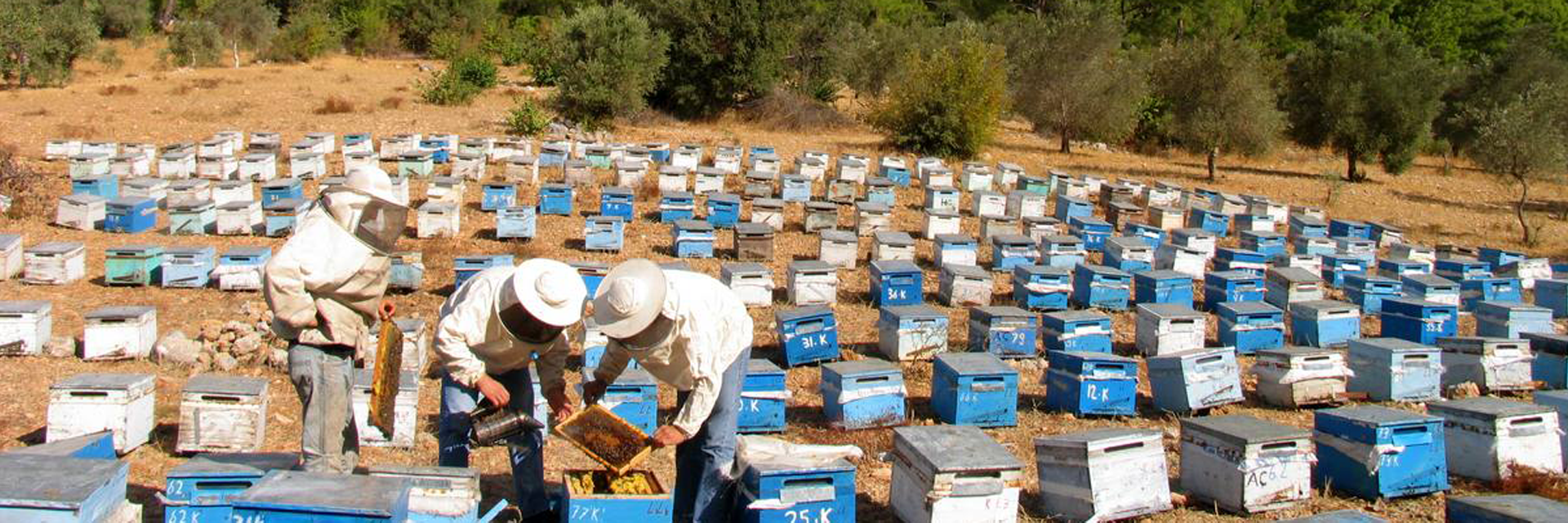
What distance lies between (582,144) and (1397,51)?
17.5 meters

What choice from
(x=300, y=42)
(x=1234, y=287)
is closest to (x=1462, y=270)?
(x=1234, y=287)

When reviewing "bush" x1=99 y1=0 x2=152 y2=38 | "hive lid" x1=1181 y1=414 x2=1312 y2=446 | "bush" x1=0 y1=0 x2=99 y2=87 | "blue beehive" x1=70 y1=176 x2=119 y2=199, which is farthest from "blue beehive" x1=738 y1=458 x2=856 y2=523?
"bush" x1=99 y1=0 x2=152 y2=38

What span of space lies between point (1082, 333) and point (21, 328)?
7.87 meters

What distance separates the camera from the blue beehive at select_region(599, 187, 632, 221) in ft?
45.1

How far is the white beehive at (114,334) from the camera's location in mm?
8500

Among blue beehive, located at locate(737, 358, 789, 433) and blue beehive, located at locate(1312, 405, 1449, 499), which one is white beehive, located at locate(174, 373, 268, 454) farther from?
blue beehive, located at locate(1312, 405, 1449, 499)

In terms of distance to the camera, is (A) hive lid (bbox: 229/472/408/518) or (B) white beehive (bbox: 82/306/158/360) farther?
(B) white beehive (bbox: 82/306/158/360)

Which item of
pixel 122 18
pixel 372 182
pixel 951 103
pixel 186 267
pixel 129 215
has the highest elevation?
pixel 122 18

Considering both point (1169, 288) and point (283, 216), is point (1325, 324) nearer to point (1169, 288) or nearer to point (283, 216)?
point (1169, 288)

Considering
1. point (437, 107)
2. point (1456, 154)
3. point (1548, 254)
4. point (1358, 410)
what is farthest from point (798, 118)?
point (1358, 410)

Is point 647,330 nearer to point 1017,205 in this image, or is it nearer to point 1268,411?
point 1268,411

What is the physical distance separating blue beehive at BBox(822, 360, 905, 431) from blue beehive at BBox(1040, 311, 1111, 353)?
2090 millimetres

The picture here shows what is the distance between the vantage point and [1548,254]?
57.8 feet

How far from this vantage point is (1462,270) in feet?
42.7
